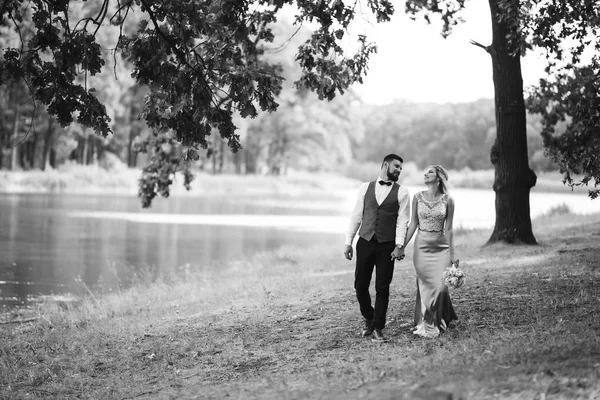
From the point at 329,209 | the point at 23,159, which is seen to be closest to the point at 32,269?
the point at 329,209

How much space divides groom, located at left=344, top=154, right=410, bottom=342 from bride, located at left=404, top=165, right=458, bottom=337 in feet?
1.13

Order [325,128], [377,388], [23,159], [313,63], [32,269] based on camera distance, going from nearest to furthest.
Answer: [377,388] → [313,63] → [32,269] → [23,159] → [325,128]

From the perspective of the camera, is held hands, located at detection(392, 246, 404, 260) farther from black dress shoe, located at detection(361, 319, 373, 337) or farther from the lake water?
the lake water

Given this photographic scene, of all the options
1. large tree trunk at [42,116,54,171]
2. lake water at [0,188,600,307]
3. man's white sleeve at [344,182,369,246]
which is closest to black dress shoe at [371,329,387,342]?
man's white sleeve at [344,182,369,246]

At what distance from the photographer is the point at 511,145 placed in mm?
16703

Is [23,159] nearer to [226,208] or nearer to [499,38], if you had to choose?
[226,208]

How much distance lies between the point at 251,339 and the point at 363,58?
235 inches

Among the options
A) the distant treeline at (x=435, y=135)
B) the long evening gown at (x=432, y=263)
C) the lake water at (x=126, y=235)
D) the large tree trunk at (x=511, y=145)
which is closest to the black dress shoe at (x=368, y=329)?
the long evening gown at (x=432, y=263)

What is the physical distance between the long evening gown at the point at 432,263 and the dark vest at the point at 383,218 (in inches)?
19.2

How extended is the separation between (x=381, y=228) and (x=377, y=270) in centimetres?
51

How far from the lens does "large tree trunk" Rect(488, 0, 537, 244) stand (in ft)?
54.7

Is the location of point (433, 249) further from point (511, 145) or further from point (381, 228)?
point (511, 145)

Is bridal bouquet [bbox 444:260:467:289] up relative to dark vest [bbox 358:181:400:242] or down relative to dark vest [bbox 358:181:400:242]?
down

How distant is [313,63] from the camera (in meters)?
12.7
